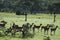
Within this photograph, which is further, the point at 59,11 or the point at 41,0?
the point at 41,0

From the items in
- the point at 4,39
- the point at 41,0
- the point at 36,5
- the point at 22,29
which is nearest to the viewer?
the point at 4,39

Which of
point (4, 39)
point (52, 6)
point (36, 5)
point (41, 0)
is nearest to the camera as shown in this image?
point (4, 39)

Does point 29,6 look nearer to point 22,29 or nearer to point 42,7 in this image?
point 42,7

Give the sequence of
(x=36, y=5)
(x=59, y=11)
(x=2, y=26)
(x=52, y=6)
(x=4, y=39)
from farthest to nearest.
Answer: (x=36, y=5), (x=52, y=6), (x=59, y=11), (x=2, y=26), (x=4, y=39)

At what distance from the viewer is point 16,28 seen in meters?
21.4

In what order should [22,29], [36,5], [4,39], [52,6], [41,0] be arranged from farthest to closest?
[41,0], [36,5], [52,6], [22,29], [4,39]

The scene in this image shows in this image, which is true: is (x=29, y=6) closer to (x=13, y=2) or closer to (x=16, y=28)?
(x=13, y=2)

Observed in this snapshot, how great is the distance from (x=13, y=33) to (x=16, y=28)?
0.62 metres

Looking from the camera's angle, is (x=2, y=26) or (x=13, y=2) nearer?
(x=2, y=26)

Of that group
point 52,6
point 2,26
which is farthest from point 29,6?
point 2,26

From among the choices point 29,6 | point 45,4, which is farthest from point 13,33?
point 45,4

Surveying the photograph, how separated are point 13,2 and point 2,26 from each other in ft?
197

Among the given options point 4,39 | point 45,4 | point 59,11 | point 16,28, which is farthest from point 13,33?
point 45,4

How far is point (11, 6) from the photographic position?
254 ft
